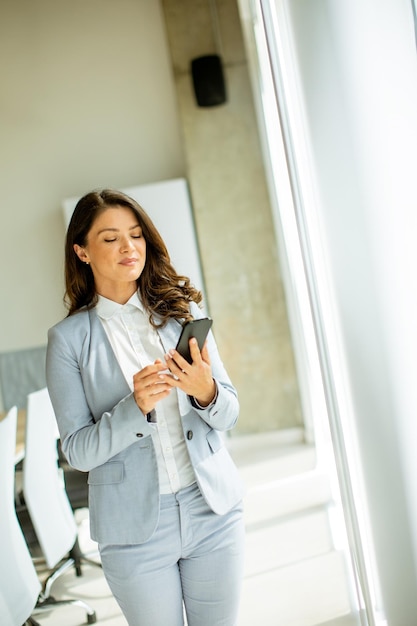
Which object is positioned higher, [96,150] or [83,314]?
[96,150]

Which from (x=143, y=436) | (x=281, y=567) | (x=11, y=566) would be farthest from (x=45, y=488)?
(x=143, y=436)

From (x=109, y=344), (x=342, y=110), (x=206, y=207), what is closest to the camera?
(x=342, y=110)

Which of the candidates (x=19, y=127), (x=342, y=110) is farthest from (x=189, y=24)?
(x=342, y=110)

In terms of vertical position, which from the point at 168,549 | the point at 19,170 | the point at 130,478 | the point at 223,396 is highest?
the point at 19,170

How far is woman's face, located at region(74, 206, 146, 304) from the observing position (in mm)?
1604

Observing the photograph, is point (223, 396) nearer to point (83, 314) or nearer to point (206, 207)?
point (83, 314)

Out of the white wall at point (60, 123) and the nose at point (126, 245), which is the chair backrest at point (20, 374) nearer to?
the white wall at point (60, 123)

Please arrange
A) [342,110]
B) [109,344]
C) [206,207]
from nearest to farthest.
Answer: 1. [342,110]
2. [109,344]
3. [206,207]

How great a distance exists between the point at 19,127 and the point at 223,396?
483 cm

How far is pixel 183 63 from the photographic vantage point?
18.6 ft

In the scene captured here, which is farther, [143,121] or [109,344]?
[143,121]

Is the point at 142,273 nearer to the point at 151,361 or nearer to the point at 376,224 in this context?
the point at 151,361

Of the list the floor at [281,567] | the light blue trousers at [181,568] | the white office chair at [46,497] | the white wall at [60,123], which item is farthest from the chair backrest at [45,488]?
→ the white wall at [60,123]

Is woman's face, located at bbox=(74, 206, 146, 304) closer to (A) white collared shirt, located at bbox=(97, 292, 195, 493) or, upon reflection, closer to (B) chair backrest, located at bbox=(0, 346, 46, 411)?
(A) white collared shirt, located at bbox=(97, 292, 195, 493)
